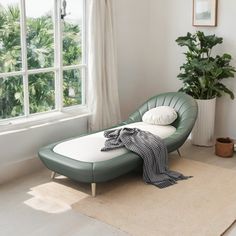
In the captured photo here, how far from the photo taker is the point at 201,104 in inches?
191

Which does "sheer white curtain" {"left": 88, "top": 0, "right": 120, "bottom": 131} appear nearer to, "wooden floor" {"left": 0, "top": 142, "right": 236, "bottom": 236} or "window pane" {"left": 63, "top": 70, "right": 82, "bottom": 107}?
"window pane" {"left": 63, "top": 70, "right": 82, "bottom": 107}

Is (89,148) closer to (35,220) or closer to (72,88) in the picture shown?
(35,220)

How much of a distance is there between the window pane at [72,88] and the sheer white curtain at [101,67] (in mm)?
184

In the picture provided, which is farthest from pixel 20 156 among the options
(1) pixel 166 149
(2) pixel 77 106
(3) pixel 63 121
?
(1) pixel 166 149

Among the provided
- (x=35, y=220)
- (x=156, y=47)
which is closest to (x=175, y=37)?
(x=156, y=47)

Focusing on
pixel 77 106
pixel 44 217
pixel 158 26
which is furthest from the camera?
pixel 158 26

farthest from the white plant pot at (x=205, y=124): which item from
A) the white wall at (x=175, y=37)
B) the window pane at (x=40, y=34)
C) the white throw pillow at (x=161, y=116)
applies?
the window pane at (x=40, y=34)

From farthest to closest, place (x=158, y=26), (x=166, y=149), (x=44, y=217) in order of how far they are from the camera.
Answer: (x=158, y=26)
(x=166, y=149)
(x=44, y=217)

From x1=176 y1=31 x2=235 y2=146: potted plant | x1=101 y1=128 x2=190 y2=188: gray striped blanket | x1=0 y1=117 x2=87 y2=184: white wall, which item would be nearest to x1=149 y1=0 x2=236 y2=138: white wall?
x1=176 y1=31 x2=235 y2=146: potted plant

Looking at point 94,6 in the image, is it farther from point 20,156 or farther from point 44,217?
point 44,217

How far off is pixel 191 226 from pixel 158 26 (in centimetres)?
327

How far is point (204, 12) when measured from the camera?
4973 millimetres

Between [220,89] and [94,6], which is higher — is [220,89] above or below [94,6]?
below

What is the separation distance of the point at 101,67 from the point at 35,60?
82 centimetres
